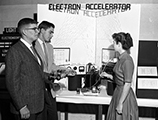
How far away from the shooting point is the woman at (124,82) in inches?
61.0

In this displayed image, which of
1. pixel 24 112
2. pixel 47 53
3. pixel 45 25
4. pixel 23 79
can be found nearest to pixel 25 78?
pixel 23 79

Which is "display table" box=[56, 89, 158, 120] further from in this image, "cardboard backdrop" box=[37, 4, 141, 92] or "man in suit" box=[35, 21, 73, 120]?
"cardboard backdrop" box=[37, 4, 141, 92]

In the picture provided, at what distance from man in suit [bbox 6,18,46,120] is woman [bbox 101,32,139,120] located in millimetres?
Answer: 731

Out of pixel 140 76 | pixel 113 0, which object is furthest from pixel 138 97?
pixel 113 0

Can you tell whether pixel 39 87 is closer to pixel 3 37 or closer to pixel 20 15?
pixel 3 37

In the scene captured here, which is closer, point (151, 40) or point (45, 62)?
point (45, 62)

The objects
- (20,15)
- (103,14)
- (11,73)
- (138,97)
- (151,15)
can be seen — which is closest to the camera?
(11,73)

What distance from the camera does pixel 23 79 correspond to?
1.49 meters

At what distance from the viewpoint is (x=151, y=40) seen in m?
2.20

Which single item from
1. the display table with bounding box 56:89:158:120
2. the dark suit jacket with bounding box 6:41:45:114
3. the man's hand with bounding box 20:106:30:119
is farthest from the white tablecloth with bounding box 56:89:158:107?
the man's hand with bounding box 20:106:30:119

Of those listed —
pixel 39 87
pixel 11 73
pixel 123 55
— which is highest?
pixel 123 55

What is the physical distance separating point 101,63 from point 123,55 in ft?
1.87

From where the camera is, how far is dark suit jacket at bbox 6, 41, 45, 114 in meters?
1.42

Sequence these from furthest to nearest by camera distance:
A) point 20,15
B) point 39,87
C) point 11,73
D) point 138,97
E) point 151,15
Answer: point 20,15 < point 151,15 < point 138,97 < point 39,87 < point 11,73
